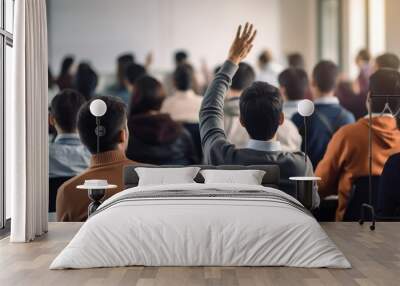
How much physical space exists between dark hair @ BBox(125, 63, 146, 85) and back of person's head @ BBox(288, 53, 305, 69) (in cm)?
170

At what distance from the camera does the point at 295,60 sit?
26.0 ft

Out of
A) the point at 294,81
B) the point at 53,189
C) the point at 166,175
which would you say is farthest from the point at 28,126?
the point at 294,81

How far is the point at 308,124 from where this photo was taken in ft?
25.8

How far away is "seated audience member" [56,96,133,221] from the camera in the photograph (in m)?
7.78

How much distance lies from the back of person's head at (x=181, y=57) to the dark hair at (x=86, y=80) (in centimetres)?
96

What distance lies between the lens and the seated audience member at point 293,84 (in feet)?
25.8

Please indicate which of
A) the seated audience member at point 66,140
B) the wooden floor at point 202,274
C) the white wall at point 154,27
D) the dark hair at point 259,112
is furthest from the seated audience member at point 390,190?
the seated audience member at point 66,140

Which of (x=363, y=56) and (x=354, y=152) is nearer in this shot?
(x=354, y=152)

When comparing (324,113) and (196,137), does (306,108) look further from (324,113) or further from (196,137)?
(196,137)

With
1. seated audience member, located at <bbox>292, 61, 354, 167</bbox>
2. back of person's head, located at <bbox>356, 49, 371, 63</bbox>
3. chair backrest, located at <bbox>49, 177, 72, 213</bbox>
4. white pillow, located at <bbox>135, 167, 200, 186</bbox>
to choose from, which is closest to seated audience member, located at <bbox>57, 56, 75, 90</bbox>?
chair backrest, located at <bbox>49, 177, 72, 213</bbox>

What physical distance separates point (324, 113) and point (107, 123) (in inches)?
98.7

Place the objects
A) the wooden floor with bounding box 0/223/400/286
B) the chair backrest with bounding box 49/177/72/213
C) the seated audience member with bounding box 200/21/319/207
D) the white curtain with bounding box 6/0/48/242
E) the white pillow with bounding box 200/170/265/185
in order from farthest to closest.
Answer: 1. the chair backrest with bounding box 49/177/72/213
2. the seated audience member with bounding box 200/21/319/207
3. the white pillow with bounding box 200/170/265/185
4. the white curtain with bounding box 6/0/48/242
5. the wooden floor with bounding box 0/223/400/286

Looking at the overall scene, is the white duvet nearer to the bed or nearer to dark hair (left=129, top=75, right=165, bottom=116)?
the bed

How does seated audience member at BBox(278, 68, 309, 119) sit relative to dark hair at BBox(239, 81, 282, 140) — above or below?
above
